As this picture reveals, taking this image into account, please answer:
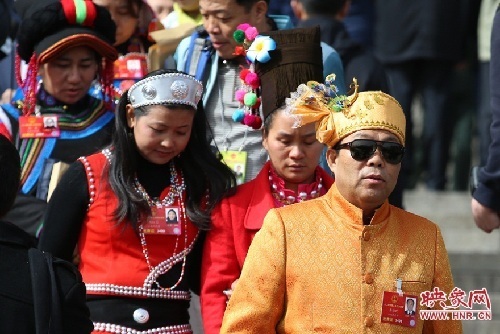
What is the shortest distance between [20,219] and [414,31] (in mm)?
4604

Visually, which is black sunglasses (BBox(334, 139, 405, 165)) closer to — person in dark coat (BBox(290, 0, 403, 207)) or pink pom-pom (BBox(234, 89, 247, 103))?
pink pom-pom (BBox(234, 89, 247, 103))

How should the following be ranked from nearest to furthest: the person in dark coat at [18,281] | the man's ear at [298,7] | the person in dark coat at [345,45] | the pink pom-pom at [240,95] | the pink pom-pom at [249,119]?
the person in dark coat at [18,281]
the pink pom-pom at [249,119]
the pink pom-pom at [240,95]
the person in dark coat at [345,45]
the man's ear at [298,7]

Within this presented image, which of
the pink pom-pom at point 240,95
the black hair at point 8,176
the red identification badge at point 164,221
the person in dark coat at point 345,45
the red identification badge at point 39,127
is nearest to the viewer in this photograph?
the black hair at point 8,176

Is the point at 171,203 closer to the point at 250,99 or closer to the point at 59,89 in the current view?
the point at 250,99

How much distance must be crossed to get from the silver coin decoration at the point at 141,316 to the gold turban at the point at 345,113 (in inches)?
40.5

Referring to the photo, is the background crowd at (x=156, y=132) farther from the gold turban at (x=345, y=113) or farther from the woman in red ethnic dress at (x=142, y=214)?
the gold turban at (x=345, y=113)

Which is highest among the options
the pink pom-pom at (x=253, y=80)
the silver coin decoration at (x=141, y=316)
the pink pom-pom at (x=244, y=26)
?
the pink pom-pom at (x=244, y=26)

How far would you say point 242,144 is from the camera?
7742 mm

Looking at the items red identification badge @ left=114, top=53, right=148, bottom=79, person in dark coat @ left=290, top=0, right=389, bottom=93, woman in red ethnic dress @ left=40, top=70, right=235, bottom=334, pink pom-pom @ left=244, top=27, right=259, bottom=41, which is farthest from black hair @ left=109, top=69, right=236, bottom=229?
person in dark coat @ left=290, top=0, right=389, bottom=93

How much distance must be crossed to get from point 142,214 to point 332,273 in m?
1.05

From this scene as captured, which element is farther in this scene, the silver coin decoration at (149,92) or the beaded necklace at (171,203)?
the silver coin decoration at (149,92)

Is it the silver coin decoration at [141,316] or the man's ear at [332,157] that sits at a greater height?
the man's ear at [332,157]

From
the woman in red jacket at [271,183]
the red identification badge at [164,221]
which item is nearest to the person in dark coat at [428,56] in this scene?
the woman in red jacket at [271,183]

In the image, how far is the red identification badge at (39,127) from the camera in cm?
763
